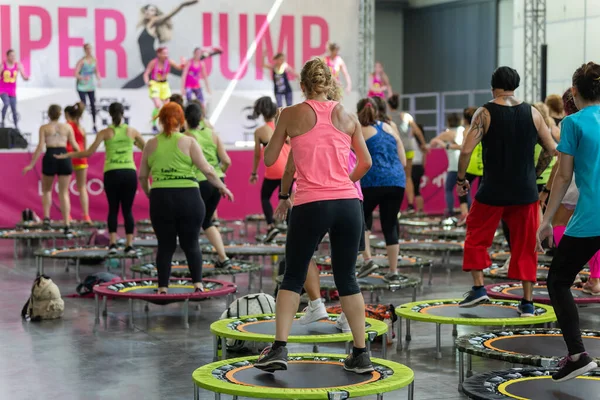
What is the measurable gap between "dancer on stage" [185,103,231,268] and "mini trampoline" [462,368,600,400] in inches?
161

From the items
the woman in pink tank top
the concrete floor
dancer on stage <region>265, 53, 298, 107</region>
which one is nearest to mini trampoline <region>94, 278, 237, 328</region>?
the concrete floor

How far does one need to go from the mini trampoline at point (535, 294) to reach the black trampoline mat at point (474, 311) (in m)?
0.48

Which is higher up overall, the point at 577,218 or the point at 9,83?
the point at 9,83

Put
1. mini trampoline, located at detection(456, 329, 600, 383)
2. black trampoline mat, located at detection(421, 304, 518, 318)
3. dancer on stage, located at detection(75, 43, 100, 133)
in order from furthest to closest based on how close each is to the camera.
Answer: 1. dancer on stage, located at detection(75, 43, 100, 133)
2. black trampoline mat, located at detection(421, 304, 518, 318)
3. mini trampoline, located at detection(456, 329, 600, 383)

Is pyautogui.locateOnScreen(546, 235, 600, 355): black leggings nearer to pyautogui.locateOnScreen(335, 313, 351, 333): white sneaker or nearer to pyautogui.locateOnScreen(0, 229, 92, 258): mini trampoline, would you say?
pyautogui.locateOnScreen(335, 313, 351, 333): white sneaker

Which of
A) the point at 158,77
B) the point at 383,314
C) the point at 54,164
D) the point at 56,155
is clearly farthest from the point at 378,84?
the point at 383,314

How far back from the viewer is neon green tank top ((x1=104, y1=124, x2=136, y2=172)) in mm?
9102

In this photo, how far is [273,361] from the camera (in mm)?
4469

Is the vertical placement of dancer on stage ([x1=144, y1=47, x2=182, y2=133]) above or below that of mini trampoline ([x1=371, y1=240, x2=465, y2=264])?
above

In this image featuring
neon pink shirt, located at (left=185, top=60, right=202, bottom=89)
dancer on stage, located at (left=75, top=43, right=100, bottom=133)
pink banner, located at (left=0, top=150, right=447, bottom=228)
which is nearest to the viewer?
pink banner, located at (left=0, top=150, right=447, bottom=228)

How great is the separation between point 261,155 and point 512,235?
5.14m

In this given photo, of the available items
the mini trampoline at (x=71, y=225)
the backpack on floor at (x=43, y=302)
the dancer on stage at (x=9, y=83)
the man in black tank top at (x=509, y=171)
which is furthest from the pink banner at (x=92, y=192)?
the man in black tank top at (x=509, y=171)

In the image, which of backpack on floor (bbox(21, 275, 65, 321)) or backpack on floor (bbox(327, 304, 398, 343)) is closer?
backpack on floor (bbox(327, 304, 398, 343))

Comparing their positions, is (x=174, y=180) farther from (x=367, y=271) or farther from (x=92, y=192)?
(x=92, y=192)
